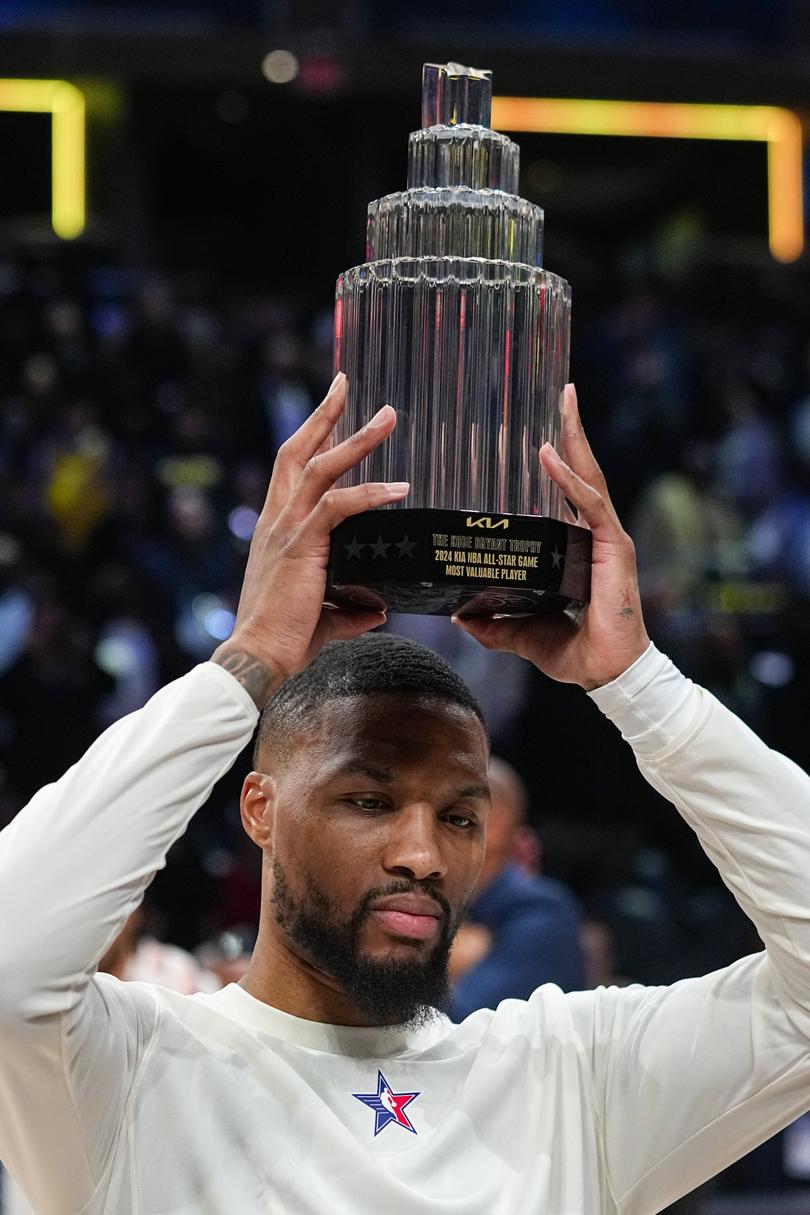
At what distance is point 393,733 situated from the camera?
2244mm

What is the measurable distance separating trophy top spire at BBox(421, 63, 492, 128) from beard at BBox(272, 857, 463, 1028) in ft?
3.23

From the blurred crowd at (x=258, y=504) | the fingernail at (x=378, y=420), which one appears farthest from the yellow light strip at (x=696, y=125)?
the fingernail at (x=378, y=420)

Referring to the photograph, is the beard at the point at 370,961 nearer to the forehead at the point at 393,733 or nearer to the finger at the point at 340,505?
the forehead at the point at 393,733

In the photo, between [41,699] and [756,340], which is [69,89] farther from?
[41,699]

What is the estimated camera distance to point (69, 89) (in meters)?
11.0

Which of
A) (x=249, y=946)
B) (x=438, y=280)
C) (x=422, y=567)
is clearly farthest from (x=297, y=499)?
(x=249, y=946)

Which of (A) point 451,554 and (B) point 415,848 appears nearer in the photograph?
(A) point 451,554

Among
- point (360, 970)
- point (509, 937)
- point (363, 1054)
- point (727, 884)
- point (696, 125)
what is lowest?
point (509, 937)

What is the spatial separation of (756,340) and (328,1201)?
8.78 meters

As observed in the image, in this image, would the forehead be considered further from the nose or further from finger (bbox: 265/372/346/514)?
finger (bbox: 265/372/346/514)

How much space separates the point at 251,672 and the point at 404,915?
35 cm

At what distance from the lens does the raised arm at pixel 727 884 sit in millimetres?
2174

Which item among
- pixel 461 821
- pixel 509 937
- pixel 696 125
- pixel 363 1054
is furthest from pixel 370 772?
pixel 696 125

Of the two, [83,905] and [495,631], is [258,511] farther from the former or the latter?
[83,905]
